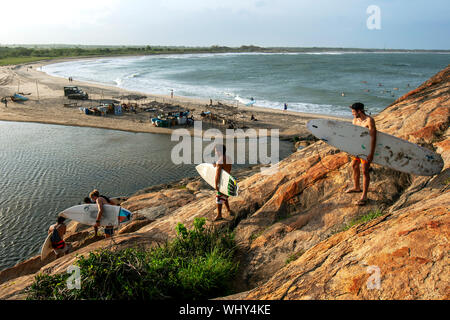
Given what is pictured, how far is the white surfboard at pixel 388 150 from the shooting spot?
5.14m

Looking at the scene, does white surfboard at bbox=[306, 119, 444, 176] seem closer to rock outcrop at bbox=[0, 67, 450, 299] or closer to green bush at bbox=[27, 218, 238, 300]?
rock outcrop at bbox=[0, 67, 450, 299]

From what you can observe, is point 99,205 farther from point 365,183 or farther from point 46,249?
point 365,183

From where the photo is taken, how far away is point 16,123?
25844mm

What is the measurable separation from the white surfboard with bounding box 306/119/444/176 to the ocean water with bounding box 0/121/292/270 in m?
10.2

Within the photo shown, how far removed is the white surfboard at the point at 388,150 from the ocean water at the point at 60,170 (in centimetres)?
1022

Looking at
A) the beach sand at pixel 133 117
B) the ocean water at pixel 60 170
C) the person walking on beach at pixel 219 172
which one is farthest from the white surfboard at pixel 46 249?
the beach sand at pixel 133 117

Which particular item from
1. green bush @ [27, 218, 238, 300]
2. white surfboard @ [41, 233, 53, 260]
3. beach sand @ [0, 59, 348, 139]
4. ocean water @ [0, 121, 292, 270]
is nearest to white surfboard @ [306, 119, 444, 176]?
green bush @ [27, 218, 238, 300]

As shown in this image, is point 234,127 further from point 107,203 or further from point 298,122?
point 107,203

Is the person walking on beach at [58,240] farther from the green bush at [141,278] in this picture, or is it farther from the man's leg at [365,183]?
the man's leg at [365,183]

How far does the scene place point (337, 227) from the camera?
16.2 ft

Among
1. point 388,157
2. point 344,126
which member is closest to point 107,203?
point 344,126
